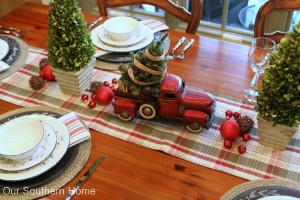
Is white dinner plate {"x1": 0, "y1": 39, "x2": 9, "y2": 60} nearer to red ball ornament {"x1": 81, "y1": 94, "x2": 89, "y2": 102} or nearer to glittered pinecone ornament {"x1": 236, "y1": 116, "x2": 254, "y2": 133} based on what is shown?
red ball ornament {"x1": 81, "y1": 94, "x2": 89, "y2": 102}

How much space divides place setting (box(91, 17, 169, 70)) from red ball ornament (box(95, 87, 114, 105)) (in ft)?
0.56

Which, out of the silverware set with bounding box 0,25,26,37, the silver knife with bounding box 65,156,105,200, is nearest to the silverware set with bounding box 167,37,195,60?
the silver knife with bounding box 65,156,105,200

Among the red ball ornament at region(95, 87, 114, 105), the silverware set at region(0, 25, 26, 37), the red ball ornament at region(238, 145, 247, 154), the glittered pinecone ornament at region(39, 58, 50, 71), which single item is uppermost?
the silverware set at region(0, 25, 26, 37)

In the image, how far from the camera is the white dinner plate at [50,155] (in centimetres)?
82

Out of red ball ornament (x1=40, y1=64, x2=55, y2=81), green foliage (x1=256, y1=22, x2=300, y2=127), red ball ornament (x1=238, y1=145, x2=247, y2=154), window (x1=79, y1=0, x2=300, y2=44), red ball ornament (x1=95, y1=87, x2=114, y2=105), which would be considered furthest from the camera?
window (x1=79, y1=0, x2=300, y2=44)

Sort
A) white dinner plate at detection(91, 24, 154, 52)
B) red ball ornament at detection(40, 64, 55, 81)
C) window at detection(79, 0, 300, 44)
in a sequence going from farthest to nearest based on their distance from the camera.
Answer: window at detection(79, 0, 300, 44) → white dinner plate at detection(91, 24, 154, 52) → red ball ornament at detection(40, 64, 55, 81)

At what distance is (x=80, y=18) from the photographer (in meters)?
1.01

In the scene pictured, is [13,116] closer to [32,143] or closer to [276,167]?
[32,143]

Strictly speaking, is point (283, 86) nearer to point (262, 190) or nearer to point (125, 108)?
point (262, 190)

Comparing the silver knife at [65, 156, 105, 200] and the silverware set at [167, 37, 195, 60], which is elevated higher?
the silverware set at [167, 37, 195, 60]

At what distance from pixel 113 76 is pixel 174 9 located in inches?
20.6

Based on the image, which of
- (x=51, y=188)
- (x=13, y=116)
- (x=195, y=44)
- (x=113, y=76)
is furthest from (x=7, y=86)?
(x=195, y=44)

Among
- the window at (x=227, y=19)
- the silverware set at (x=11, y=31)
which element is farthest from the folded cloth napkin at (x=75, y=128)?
the window at (x=227, y=19)

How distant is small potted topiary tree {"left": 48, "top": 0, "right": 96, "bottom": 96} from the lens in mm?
988
